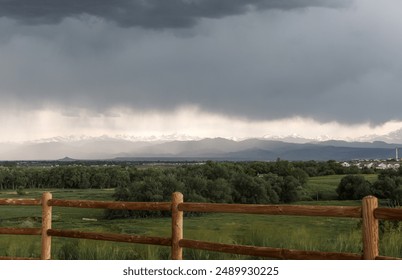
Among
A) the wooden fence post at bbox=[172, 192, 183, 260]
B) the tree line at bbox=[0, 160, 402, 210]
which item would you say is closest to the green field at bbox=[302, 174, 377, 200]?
the tree line at bbox=[0, 160, 402, 210]

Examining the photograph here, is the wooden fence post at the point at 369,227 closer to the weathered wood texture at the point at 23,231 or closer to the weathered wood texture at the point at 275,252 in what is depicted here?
the weathered wood texture at the point at 275,252

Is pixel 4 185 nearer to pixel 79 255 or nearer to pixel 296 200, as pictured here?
pixel 296 200

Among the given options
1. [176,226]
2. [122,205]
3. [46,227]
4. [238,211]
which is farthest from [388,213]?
[46,227]

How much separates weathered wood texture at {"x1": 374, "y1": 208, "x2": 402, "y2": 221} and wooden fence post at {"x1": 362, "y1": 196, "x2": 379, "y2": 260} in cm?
6

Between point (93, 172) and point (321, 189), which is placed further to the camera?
point (93, 172)

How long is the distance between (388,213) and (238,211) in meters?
2.21

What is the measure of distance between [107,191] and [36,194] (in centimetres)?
1426

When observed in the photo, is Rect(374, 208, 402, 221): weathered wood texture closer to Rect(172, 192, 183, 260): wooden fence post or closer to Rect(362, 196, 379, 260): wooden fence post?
Rect(362, 196, 379, 260): wooden fence post

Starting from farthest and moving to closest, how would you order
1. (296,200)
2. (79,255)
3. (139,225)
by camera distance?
(296,200)
(139,225)
(79,255)

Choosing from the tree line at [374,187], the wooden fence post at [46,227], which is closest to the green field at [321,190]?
the tree line at [374,187]

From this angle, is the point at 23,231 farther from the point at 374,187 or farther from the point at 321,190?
the point at 321,190

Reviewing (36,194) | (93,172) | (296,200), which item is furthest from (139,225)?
(93,172)

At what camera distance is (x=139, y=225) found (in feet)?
234
